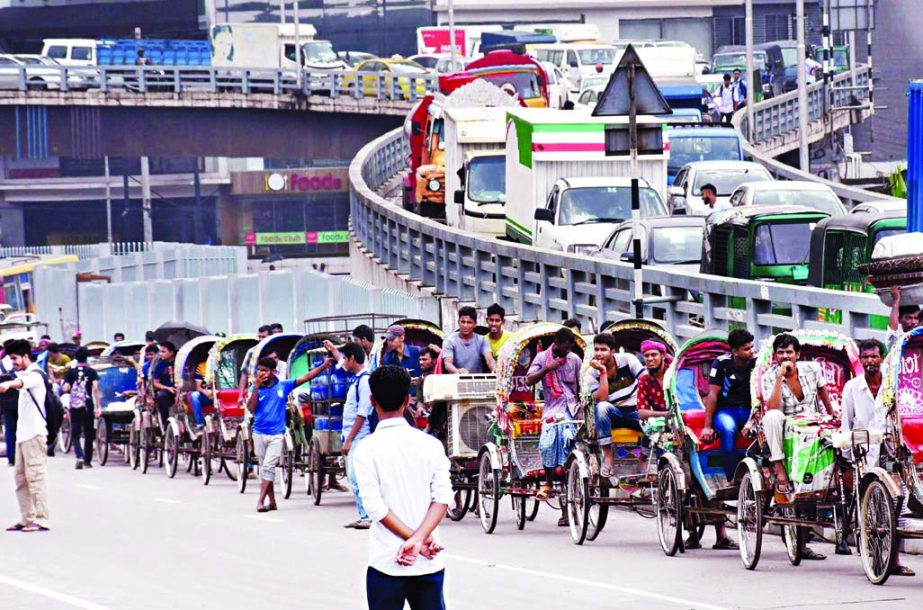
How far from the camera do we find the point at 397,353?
19953mm

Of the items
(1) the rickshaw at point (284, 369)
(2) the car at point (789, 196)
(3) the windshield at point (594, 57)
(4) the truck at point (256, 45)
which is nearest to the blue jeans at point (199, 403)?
(1) the rickshaw at point (284, 369)

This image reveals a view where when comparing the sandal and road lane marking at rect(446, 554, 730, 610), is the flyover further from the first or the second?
the sandal

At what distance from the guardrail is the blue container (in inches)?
2046

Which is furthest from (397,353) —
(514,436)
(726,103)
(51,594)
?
(726,103)

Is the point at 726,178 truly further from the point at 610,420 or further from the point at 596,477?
the point at 596,477

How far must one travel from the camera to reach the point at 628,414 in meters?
17.5

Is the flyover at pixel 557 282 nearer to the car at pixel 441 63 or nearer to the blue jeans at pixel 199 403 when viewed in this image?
the blue jeans at pixel 199 403

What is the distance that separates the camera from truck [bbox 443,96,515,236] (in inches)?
1626

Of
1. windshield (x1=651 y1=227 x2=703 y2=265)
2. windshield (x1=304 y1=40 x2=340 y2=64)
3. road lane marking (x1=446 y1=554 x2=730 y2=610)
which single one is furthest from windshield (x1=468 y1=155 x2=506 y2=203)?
windshield (x1=304 y1=40 x2=340 y2=64)

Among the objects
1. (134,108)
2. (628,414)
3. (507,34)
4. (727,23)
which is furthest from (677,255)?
(727,23)

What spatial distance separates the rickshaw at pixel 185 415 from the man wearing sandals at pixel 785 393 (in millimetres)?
11918

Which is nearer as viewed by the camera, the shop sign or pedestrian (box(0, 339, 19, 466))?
pedestrian (box(0, 339, 19, 466))

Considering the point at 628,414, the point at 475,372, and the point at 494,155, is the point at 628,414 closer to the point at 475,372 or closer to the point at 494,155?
the point at 475,372

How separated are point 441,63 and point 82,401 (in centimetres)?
5315
